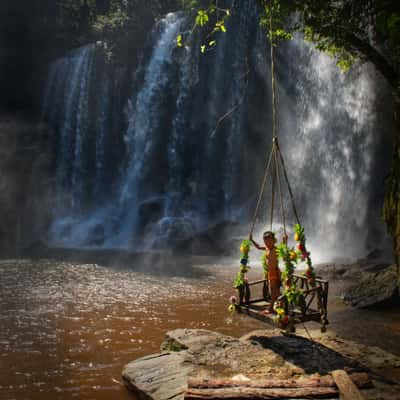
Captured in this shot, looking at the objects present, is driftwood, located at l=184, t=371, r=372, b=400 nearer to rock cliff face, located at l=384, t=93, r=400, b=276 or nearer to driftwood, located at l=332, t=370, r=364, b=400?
driftwood, located at l=332, t=370, r=364, b=400

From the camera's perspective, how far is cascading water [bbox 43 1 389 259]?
22.0 metres

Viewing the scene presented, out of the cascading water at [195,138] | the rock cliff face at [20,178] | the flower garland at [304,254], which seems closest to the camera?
the flower garland at [304,254]

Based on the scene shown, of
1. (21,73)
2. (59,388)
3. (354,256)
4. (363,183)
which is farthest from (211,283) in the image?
(21,73)

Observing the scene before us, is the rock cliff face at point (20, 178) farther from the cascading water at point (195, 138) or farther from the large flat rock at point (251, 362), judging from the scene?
the large flat rock at point (251, 362)

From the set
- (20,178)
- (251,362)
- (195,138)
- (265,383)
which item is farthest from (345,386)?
(20,178)

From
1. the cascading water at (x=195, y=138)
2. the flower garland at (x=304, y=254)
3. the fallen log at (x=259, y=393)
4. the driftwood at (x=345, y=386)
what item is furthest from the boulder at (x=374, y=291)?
the cascading water at (x=195, y=138)

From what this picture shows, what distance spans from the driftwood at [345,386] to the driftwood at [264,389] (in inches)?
1.2

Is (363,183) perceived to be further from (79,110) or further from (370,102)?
(79,110)

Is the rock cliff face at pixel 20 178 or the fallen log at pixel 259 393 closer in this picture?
the fallen log at pixel 259 393

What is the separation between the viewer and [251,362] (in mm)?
5730

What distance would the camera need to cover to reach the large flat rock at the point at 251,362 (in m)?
5.23

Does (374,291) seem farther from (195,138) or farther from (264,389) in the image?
(195,138)

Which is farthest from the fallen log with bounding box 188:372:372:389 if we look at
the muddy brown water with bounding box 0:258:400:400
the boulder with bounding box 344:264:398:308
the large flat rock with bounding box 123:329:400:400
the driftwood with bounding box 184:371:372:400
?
the boulder with bounding box 344:264:398:308

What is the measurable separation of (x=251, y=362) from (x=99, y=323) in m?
4.09
